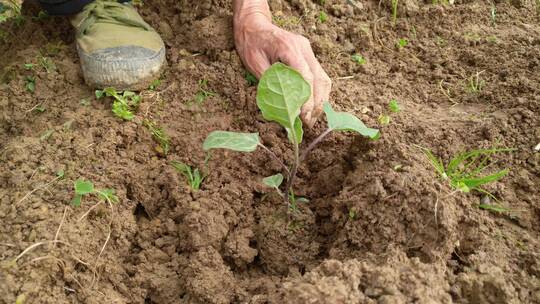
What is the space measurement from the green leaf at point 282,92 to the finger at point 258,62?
44cm

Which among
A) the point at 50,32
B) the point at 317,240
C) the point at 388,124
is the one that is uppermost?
the point at 50,32

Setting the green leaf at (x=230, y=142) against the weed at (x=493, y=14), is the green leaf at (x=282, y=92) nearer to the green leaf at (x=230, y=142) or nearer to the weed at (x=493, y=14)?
the green leaf at (x=230, y=142)

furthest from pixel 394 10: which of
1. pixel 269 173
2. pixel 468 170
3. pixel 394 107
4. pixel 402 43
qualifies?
pixel 269 173

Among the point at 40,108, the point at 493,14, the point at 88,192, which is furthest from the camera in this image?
the point at 493,14

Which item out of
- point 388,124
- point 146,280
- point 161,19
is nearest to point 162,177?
point 146,280

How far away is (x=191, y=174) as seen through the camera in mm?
1421

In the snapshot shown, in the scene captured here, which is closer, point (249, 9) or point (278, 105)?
point (278, 105)

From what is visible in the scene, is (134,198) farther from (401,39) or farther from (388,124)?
(401,39)

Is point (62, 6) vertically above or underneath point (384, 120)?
above

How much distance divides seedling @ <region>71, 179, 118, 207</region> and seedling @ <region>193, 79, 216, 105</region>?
0.48 meters

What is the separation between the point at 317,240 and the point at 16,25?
5.75 ft

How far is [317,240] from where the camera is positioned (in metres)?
1.30

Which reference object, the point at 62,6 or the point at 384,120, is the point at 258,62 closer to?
the point at 384,120

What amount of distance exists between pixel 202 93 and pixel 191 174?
39 cm
